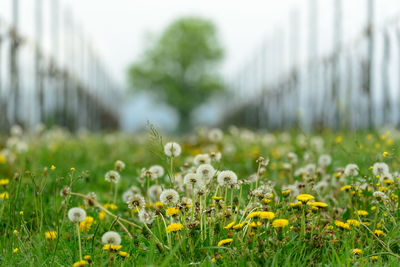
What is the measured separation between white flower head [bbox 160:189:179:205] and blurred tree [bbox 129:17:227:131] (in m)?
37.5

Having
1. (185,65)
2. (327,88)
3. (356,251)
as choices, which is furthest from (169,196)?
(185,65)

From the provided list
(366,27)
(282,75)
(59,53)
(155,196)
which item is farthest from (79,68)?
(155,196)

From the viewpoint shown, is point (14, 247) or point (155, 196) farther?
point (155, 196)

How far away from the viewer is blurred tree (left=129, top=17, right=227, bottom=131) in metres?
39.5

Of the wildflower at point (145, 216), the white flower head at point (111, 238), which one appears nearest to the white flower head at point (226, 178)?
the wildflower at point (145, 216)

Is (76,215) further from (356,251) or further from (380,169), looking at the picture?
(380,169)

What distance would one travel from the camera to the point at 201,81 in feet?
130

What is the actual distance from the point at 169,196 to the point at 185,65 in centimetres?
3879

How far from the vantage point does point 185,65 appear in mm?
39969

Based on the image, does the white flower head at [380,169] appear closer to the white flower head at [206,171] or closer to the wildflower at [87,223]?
the white flower head at [206,171]

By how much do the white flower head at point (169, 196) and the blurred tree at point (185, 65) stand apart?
37498mm

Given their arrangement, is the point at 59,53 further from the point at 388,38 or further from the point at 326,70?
the point at 388,38

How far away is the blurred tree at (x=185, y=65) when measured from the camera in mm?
39500

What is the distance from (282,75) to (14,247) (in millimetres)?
16127
